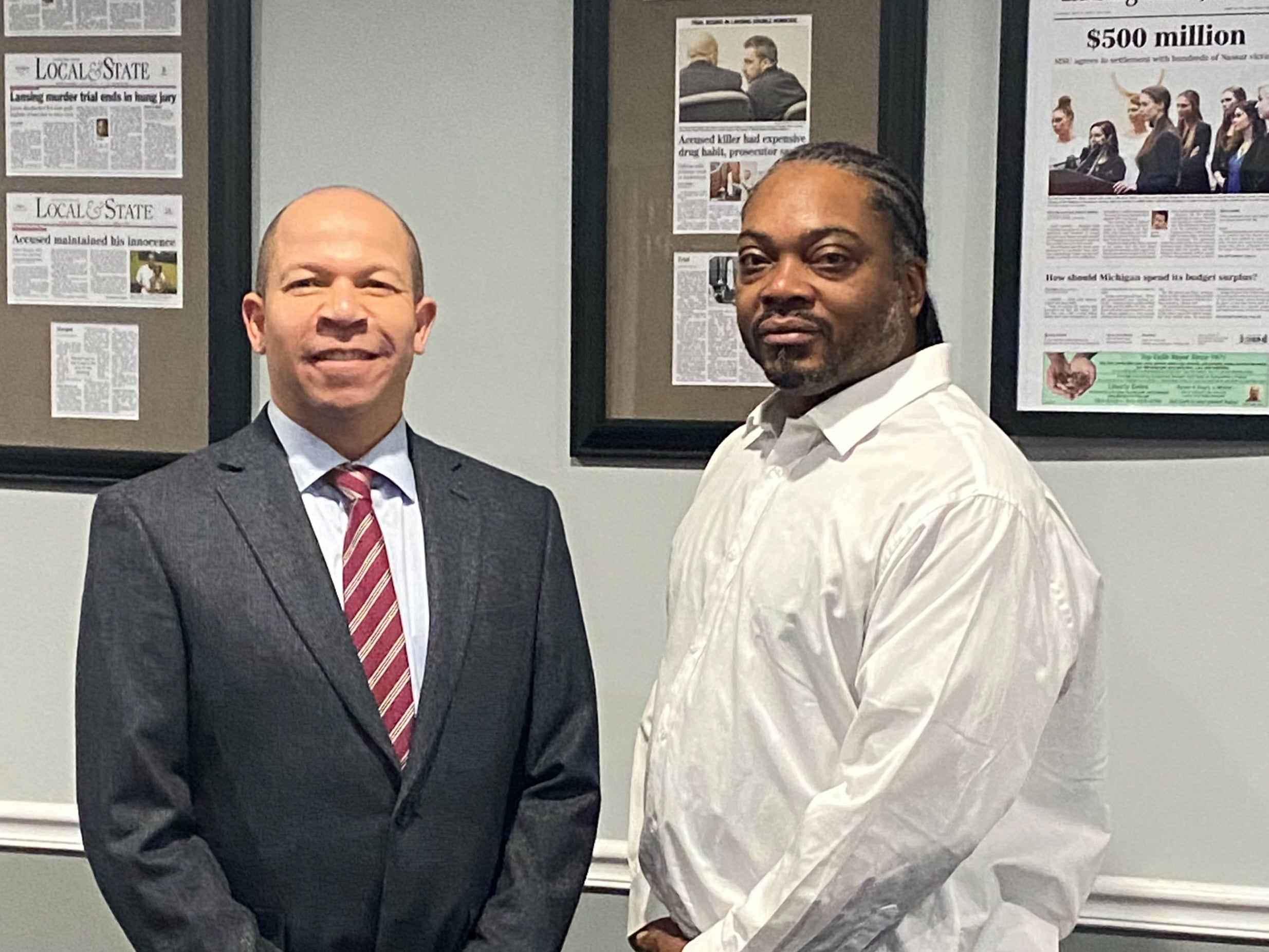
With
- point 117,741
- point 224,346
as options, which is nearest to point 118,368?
point 224,346

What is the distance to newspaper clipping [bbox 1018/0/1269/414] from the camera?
1.79m

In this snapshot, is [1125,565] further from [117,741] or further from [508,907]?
[117,741]

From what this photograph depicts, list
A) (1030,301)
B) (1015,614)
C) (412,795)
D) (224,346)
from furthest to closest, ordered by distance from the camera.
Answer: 1. (224,346)
2. (1030,301)
3. (412,795)
4. (1015,614)

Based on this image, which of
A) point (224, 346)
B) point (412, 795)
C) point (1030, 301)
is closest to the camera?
point (412, 795)

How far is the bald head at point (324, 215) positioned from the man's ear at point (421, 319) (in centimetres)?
2

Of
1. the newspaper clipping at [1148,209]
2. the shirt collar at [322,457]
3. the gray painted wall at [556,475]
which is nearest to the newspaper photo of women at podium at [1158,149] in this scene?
the newspaper clipping at [1148,209]

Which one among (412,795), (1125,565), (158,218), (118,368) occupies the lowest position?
(412,795)

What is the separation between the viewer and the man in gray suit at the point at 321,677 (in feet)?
4.35

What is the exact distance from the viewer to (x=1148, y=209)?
1.81m

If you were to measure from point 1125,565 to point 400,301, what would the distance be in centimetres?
102

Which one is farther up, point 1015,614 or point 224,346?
point 224,346

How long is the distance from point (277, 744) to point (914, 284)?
0.75 metres

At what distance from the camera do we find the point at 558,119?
1.96 metres

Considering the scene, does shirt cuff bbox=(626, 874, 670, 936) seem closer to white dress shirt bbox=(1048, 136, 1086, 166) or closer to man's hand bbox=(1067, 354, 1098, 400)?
man's hand bbox=(1067, 354, 1098, 400)
